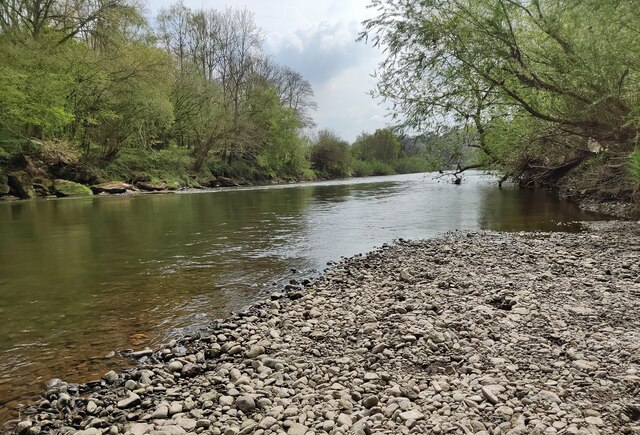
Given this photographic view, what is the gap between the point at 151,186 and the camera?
133 feet

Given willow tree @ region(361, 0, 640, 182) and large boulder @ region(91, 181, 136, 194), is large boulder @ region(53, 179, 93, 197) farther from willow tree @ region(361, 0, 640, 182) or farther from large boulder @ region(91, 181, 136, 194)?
willow tree @ region(361, 0, 640, 182)

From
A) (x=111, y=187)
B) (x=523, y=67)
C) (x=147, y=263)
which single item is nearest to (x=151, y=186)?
(x=111, y=187)

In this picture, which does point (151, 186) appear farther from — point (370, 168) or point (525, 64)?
point (370, 168)

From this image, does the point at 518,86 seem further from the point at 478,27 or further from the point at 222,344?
the point at 222,344

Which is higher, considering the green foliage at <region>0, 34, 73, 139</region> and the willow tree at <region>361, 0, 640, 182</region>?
the green foliage at <region>0, 34, 73, 139</region>

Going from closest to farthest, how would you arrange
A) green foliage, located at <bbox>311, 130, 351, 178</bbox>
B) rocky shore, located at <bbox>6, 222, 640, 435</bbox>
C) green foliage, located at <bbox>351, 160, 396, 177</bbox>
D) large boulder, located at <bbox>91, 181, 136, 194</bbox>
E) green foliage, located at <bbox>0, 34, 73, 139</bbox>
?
rocky shore, located at <bbox>6, 222, 640, 435</bbox> → green foliage, located at <bbox>0, 34, 73, 139</bbox> → large boulder, located at <bbox>91, 181, 136, 194</bbox> → green foliage, located at <bbox>311, 130, 351, 178</bbox> → green foliage, located at <bbox>351, 160, 396, 177</bbox>

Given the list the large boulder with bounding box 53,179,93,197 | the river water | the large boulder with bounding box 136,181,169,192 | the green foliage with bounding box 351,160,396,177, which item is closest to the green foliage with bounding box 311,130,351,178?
the green foliage with bounding box 351,160,396,177

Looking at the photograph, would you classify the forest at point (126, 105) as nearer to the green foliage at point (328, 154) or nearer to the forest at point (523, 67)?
the forest at point (523, 67)

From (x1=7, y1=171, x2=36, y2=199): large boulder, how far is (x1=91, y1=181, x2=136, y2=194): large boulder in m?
5.27

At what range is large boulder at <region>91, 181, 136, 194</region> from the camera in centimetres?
3519

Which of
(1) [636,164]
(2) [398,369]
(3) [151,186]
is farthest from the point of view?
(3) [151,186]

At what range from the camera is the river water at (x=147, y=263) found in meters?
5.55

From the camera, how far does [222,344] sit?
5.28 metres

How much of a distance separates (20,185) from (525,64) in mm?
33508
